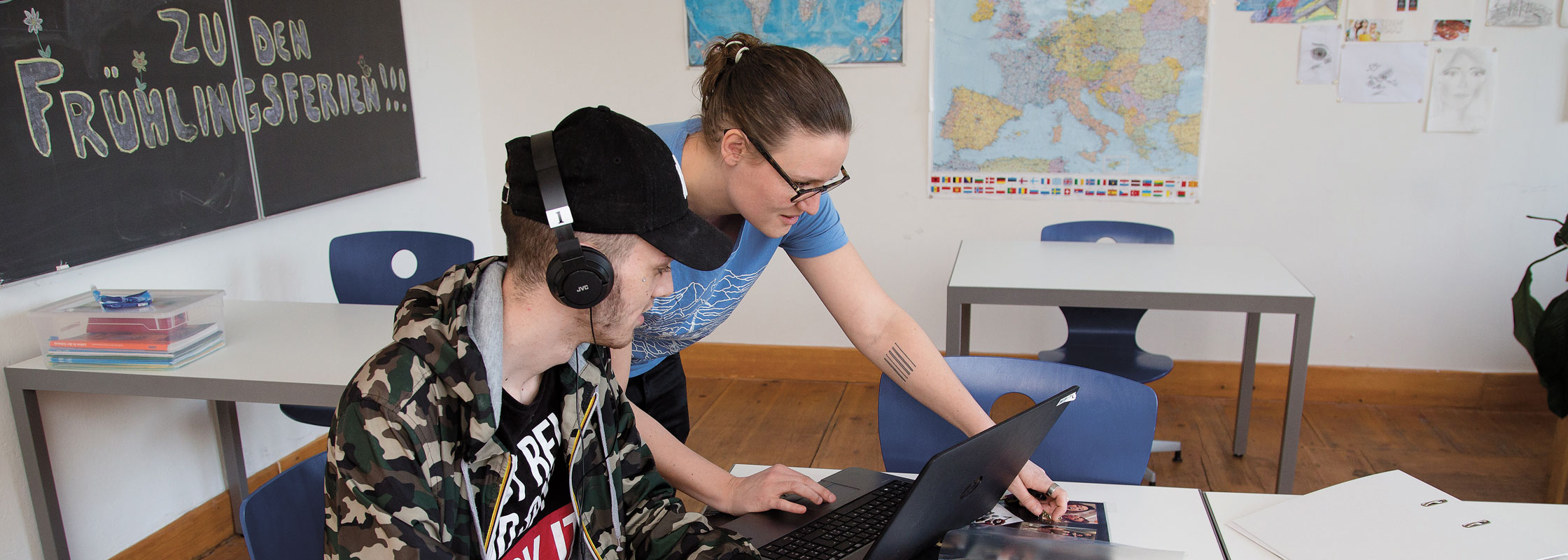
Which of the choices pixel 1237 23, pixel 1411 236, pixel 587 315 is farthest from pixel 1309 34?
pixel 587 315

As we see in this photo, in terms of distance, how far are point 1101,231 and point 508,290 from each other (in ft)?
8.31

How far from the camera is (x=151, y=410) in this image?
7.93 feet

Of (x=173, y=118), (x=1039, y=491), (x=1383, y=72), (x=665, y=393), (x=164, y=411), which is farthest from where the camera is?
(x=1383, y=72)

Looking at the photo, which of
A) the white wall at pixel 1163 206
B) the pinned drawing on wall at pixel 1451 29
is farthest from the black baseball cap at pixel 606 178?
the pinned drawing on wall at pixel 1451 29

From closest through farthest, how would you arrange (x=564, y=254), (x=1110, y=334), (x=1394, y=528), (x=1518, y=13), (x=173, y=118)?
(x=564, y=254)
(x=1394, y=528)
(x=173, y=118)
(x=1110, y=334)
(x=1518, y=13)

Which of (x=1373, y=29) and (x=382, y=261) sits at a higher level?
(x=1373, y=29)

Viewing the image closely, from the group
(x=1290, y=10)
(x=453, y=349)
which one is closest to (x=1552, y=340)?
(x=1290, y=10)

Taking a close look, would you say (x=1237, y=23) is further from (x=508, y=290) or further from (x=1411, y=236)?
(x=508, y=290)

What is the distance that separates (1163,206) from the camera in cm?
353

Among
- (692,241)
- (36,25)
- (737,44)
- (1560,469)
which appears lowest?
(1560,469)

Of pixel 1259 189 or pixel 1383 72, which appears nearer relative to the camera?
pixel 1383 72

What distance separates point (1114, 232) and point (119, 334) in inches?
106

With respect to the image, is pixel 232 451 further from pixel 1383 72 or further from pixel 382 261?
pixel 1383 72

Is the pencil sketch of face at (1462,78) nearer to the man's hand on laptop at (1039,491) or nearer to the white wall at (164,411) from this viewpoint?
the man's hand on laptop at (1039,491)
